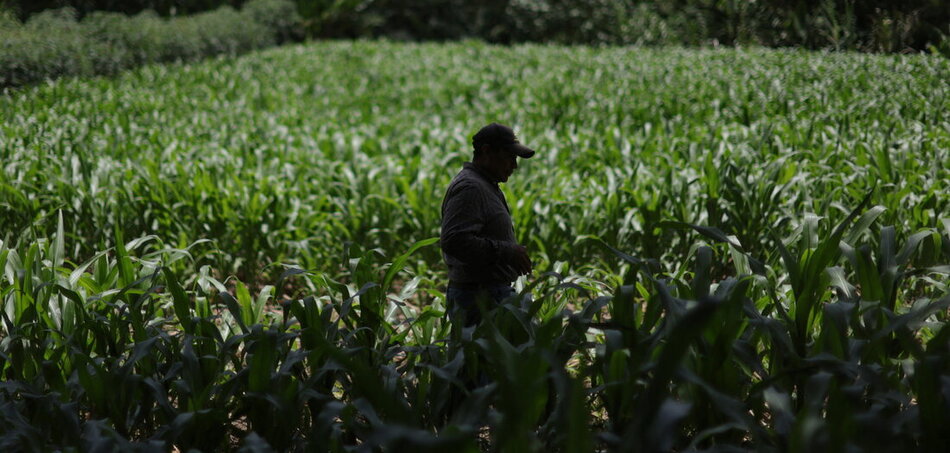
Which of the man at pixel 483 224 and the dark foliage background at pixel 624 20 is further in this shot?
the dark foliage background at pixel 624 20

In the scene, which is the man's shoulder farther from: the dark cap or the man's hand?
the man's hand

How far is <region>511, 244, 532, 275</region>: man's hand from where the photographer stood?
3.01 m

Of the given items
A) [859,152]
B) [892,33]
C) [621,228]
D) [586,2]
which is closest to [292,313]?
[621,228]

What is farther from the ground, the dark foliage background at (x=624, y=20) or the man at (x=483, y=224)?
the dark foliage background at (x=624, y=20)

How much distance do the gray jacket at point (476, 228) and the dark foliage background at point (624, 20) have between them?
14.6 feet

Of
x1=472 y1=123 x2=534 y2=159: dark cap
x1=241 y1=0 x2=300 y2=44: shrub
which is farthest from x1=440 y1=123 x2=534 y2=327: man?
x1=241 y1=0 x2=300 y2=44: shrub

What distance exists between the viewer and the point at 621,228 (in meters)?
5.04

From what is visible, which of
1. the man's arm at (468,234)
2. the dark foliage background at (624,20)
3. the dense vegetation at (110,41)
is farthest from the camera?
the dense vegetation at (110,41)

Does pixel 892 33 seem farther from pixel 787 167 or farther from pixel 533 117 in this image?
pixel 533 117

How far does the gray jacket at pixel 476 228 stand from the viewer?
2.96m

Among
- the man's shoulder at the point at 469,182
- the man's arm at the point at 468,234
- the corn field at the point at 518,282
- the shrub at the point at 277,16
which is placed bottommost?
the corn field at the point at 518,282

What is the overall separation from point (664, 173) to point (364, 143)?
3.16 metres

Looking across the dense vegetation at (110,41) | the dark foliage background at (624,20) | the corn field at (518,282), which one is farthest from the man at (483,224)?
the dense vegetation at (110,41)

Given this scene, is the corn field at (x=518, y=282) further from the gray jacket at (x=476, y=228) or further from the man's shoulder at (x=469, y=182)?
the man's shoulder at (x=469, y=182)
